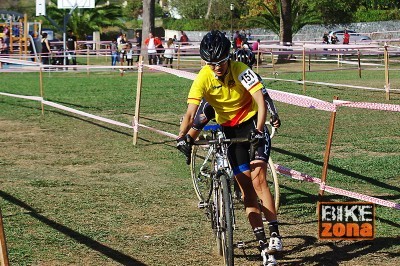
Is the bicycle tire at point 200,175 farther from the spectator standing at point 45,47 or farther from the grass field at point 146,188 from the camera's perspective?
the spectator standing at point 45,47

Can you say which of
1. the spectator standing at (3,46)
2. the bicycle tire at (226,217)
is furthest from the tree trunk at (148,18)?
the bicycle tire at (226,217)

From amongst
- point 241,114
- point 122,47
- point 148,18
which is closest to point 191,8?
point 148,18

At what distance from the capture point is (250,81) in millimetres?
6613

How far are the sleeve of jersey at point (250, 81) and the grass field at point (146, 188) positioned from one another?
148 cm

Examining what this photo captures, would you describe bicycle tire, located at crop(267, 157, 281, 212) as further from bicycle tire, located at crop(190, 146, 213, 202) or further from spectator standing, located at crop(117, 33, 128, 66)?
spectator standing, located at crop(117, 33, 128, 66)

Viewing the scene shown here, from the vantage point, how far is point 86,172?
11570 mm

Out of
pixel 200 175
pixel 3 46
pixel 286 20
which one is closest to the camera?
pixel 200 175

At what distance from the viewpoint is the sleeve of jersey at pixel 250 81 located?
659 cm

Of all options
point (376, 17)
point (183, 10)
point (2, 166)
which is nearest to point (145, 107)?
point (2, 166)

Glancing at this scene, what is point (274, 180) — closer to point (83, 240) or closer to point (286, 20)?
point (83, 240)

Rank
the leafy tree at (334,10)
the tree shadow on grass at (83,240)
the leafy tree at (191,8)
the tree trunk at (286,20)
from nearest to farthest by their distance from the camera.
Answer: the tree shadow on grass at (83,240), the tree trunk at (286,20), the leafy tree at (334,10), the leafy tree at (191,8)

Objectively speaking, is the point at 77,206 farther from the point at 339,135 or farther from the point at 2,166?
the point at 339,135

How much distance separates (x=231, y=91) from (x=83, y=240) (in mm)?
2152

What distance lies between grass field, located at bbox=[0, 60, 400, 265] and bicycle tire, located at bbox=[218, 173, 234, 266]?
2.22ft
